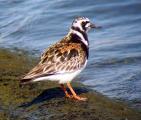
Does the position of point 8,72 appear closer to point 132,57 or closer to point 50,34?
point 132,57

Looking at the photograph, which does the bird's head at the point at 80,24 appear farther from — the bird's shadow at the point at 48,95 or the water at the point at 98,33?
the water at the point at 98,33

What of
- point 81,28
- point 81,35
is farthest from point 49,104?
point 81,28

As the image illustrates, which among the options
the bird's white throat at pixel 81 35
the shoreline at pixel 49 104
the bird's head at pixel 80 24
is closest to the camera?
the shoreline at pixel 49 104

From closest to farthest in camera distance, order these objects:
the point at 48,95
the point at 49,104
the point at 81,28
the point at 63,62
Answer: the point at 49,104
the point at 63,62
the point at 48,95
the point at 81,28

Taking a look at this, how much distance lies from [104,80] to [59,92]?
1.88 metres

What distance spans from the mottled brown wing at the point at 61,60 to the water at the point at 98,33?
1562 mm

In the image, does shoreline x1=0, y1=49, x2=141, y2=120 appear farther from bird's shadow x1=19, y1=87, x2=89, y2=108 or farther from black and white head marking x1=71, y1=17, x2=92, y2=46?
black and white head marking x1=71, y1=17, x2=92, y2=46

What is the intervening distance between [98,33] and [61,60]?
19.8ft

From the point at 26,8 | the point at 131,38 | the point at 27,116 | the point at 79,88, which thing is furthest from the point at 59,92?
the point at 26,8

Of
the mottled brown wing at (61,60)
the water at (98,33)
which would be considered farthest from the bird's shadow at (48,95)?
the water at (98,33)

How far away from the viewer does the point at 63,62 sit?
29.4 feet

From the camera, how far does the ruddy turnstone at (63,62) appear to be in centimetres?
869

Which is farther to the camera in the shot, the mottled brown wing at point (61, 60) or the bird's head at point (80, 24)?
the bird's head at point (80, 24)

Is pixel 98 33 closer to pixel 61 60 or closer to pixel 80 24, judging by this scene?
pixel 80 24
